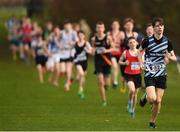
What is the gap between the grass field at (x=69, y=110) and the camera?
19.6 meters

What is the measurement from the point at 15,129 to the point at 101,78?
643cm

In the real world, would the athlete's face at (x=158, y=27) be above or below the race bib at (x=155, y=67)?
above

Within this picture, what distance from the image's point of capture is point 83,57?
27.8m

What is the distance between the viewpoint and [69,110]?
76.3 feet

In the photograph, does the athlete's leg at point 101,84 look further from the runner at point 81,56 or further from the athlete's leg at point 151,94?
the athlete's leg at point 151,94

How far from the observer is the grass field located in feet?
64.2

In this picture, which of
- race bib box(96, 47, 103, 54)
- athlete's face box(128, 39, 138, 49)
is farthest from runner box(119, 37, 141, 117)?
race bib box(96, 47, 103, 54)

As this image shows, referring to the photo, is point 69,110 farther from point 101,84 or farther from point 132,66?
point 132,66

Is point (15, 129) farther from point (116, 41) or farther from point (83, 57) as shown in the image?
point (116, 41)

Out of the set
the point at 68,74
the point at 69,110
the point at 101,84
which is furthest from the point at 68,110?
the point at 68,74

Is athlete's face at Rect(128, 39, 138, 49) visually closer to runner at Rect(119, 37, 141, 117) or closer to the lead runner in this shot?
runner at Rect(119, 37, 141, 117)

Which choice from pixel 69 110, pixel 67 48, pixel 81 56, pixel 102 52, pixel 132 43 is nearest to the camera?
pixel 132 43

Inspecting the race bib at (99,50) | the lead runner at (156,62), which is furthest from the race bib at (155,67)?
the race bib at (99,50)

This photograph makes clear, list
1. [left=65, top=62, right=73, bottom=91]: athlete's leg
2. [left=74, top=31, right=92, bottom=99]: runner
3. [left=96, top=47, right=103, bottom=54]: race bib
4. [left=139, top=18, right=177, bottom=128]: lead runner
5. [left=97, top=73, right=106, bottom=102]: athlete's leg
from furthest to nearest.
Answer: [left=65, top=62, right=73, bottom=91]: athlete's leg → [left=74, top=31, right=92, bottom=99]: runner → [left=96, top=47, right=103, bottom=54]: race bib → [left=97, top=73, right=106, bottom=102]: athlete's leg → [left=139, top=18, right=177, bottom=128]: lead runner
